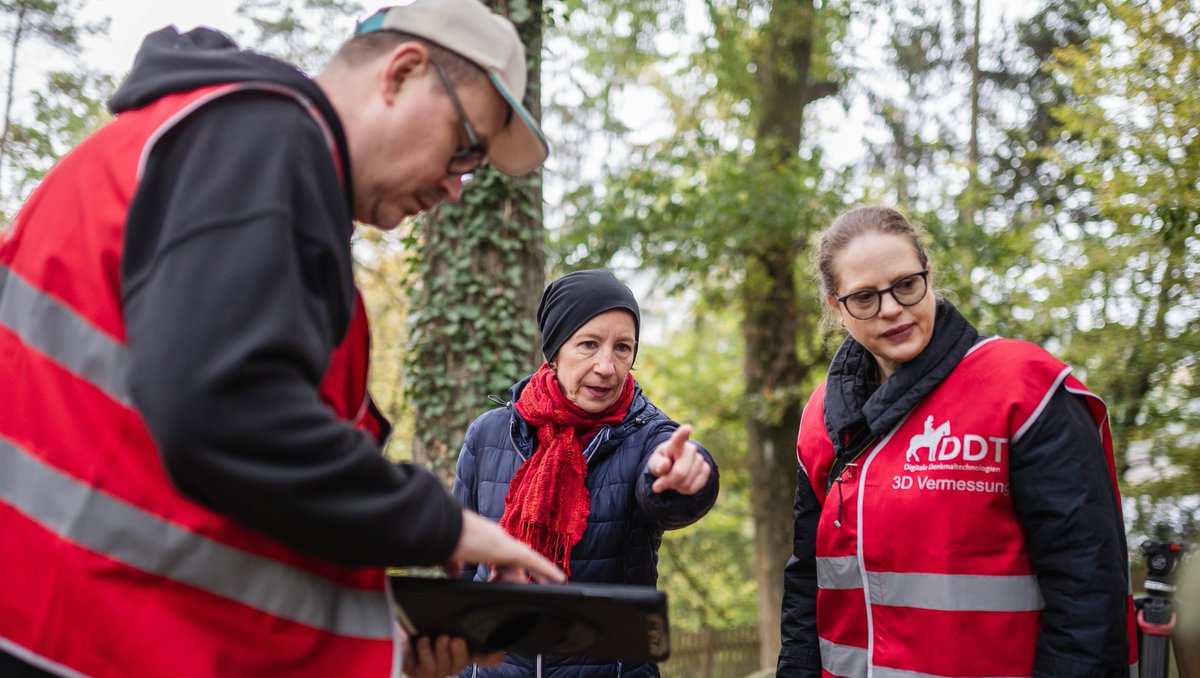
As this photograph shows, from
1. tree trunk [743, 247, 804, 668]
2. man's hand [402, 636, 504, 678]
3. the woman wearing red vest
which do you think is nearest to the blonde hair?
the woman wearing red vest

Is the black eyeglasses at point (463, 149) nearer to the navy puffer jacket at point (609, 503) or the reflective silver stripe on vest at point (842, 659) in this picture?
the navy puffer jacket at point (609, 503)

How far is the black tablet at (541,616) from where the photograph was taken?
4.66 ft

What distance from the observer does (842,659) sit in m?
2.58

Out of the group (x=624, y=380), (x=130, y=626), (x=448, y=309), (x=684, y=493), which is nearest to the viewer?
(x=130, y=626)

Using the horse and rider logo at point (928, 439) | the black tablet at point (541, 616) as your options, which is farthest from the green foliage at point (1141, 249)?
the black tablet at point (541, 616)

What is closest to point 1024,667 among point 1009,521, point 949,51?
point 1009,521

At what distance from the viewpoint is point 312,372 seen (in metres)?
1.19

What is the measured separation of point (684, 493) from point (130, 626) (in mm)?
1320

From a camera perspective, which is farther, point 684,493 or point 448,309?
point 448,309

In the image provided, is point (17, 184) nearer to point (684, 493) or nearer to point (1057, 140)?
point (684, 493)

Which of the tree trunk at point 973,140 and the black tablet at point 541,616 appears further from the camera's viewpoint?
the tree trunk at point 973,140

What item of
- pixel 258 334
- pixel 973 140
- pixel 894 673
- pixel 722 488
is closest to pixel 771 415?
pixel 973 140

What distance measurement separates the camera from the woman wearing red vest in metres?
2.22

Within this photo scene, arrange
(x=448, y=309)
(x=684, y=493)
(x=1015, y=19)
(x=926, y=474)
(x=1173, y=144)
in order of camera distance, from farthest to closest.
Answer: (x=1015, y=19)
(x=1173, y=144)
(x=448, y=309)
(x=926, y=474)
(x=684, y=493)
